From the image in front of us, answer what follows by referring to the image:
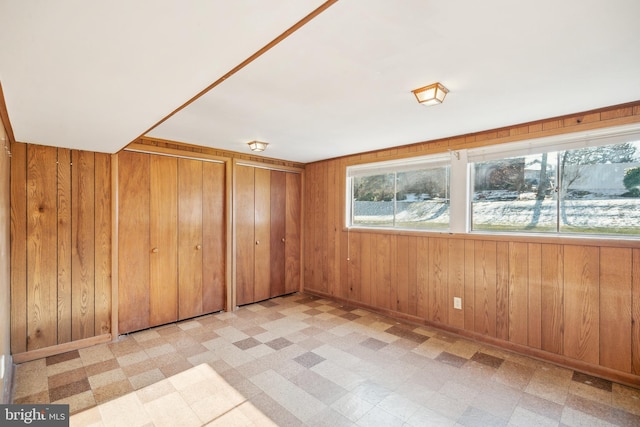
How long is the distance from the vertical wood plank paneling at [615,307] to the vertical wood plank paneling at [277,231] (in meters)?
3.87

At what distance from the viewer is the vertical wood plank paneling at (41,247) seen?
2.81 meters

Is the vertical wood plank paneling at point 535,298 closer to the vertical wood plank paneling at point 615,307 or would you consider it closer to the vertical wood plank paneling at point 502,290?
the vertical wood plank paneling at point 502,290

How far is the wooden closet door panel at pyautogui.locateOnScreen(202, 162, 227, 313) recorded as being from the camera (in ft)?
13.2

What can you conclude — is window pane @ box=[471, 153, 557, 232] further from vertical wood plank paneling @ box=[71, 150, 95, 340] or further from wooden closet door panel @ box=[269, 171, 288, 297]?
vertical wood plank paneling @ box=[71, 150, 95, 340]

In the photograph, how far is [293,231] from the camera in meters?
5.12

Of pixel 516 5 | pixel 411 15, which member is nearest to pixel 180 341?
pixel 411 15

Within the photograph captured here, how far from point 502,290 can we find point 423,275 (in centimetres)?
85

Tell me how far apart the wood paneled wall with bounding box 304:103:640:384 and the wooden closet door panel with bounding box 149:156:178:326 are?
2315 millimetres

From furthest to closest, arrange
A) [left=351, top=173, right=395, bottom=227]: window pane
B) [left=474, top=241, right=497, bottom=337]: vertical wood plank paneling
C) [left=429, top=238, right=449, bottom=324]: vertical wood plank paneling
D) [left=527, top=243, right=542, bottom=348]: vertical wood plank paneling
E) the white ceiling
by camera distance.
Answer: [left=351, top=173, right=395, bottom=227]: window pane
[left=429, top=238, right=449, bottom=324]: vertical wood plank paneling
[left=474, top=241, right=497, bottom=337]: vertical wood plank paneling
[left=527, top=243, right=542, bottom=348]: vertical wood plank paneling
the white ceiling

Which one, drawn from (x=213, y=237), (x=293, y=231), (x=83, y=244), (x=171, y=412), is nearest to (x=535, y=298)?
(x=171, y=412)

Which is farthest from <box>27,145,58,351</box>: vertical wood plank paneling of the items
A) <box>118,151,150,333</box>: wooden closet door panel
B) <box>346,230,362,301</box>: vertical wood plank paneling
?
<box>346,230,362,301</box>: vertical wood plank paneling

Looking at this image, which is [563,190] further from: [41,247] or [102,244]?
[41,247]

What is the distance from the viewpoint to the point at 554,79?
6.34 ft

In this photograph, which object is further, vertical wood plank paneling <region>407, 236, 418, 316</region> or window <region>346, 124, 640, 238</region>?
vertical wood plank paneling <region>407, 236, 418, 316</region>
